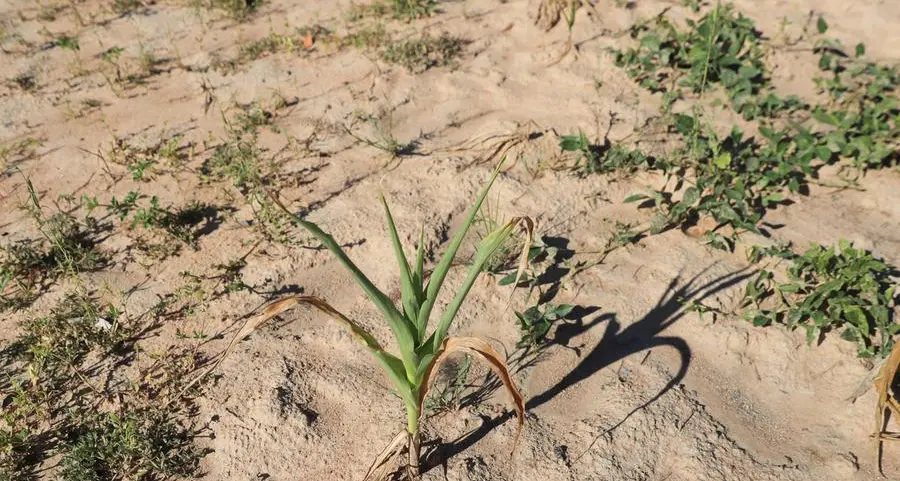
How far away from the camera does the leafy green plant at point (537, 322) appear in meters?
2.24

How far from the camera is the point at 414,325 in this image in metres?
1.73

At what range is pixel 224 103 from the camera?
3318mm

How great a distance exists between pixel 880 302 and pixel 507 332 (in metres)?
1.26

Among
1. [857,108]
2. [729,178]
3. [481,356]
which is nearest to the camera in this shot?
[481,356]

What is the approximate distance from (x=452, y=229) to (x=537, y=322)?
61 centimetres

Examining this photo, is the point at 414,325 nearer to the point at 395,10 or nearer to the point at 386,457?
the point at 386,457

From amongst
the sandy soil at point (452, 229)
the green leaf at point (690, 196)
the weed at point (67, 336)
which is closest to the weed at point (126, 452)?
the sandy soil at point (452, 229)

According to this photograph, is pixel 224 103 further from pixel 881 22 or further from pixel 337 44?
pixel 881 22

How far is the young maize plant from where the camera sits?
5.12ft

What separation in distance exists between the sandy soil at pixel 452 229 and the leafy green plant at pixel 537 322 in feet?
0.23

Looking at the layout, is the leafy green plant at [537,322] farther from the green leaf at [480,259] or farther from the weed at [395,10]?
the weed at [395,10]

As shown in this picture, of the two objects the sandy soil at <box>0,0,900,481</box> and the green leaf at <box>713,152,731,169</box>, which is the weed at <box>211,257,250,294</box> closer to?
the sandy soil at <box>0,0,900,481</box>

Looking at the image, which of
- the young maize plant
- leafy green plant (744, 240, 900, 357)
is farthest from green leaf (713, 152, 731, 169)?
the young maize plant

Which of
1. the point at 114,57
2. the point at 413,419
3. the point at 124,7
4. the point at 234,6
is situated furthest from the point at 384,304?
the point at 124,7
